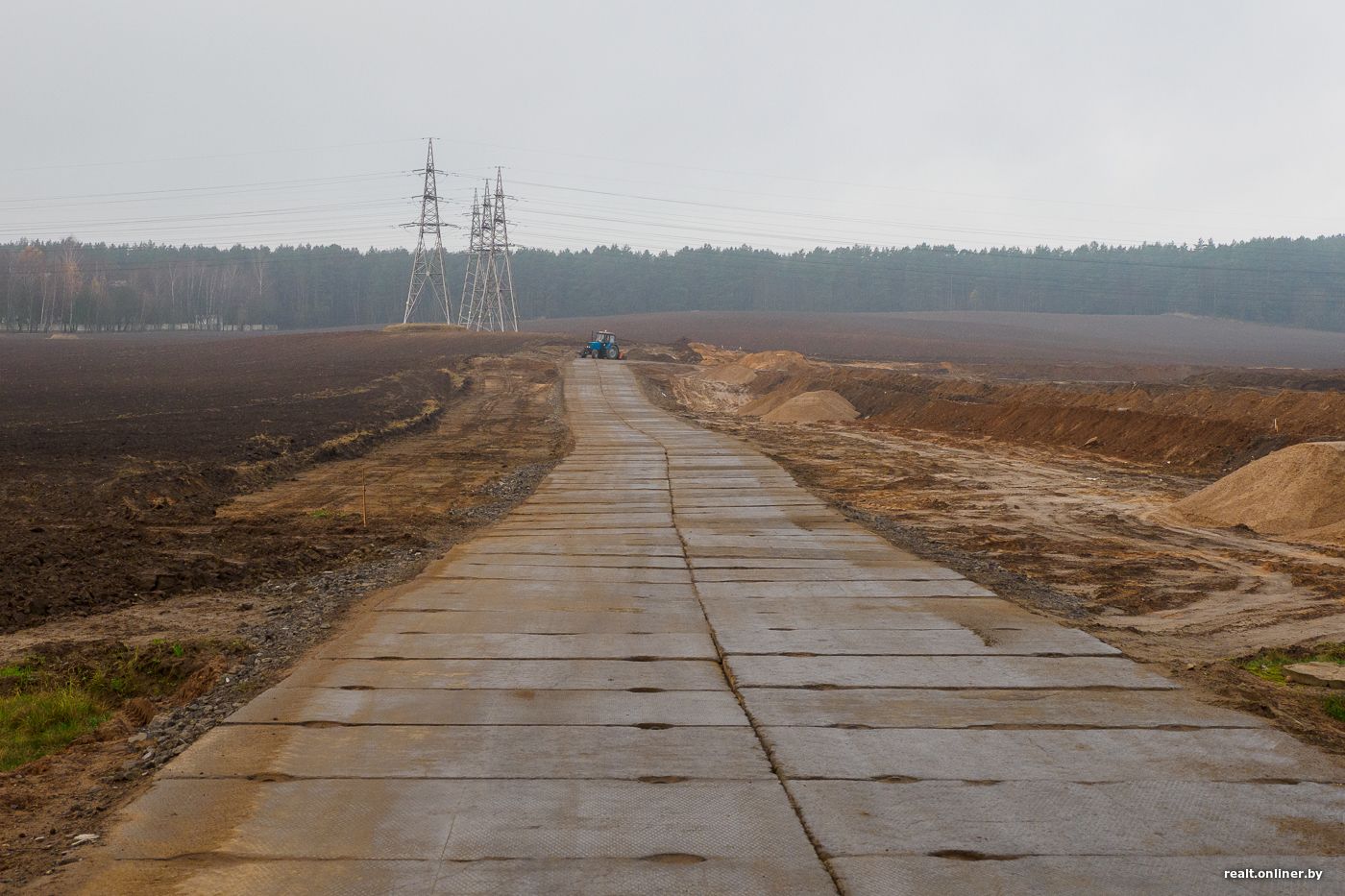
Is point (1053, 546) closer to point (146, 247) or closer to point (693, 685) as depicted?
point (693, 685)

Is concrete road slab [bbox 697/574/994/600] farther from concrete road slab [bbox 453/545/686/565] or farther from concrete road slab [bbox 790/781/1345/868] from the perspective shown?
concrete road slab [bbox 790/781/1345/868]

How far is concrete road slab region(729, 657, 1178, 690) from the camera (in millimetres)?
6336

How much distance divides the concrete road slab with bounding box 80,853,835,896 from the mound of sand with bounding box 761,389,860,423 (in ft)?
96.4

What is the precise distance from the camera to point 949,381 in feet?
131

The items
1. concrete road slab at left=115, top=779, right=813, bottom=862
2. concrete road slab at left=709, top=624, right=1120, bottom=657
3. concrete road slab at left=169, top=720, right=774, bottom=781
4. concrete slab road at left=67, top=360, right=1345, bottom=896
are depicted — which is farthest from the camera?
concrete road slab at left=709, top=624, right=1120, bottom=657

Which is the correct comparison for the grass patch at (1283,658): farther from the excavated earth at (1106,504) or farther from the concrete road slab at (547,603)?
the concrete road slab at (547,603)

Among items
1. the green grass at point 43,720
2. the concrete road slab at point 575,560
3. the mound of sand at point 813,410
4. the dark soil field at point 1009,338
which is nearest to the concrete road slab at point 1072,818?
the green grass at point 43,720

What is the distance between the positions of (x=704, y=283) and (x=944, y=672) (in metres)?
150

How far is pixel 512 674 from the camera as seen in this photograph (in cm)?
650

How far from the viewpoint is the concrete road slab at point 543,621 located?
25.0ft

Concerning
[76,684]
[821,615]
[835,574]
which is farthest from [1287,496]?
[76,684]

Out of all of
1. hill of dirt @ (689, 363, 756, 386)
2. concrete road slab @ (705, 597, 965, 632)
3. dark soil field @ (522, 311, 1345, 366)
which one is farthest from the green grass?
dark soil field @ (522, 311, 1345, 366)

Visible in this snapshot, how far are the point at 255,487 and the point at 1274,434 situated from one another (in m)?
22.2

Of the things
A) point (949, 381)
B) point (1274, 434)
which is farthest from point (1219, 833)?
point (949, 381)
